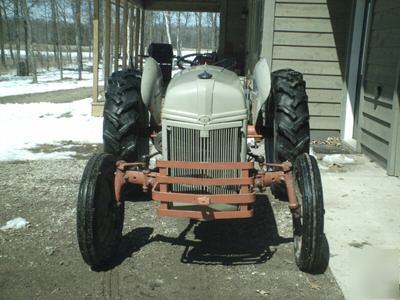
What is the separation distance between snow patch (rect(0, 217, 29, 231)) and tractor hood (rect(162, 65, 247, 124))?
175cm

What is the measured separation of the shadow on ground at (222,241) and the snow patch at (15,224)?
3.15 ft

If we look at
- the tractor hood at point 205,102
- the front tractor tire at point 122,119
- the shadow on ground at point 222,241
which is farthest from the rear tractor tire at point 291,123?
the front tractor tire at point 122,119

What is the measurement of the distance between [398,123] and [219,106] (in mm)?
3161

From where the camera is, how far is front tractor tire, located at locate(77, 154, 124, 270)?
329 cm

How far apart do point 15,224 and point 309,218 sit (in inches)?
104

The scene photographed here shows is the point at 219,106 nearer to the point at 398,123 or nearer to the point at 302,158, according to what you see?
the point at 302,158

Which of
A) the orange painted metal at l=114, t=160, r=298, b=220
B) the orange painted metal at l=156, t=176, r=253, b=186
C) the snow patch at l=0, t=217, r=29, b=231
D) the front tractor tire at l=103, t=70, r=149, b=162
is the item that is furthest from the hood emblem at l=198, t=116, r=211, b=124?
the snow patch at l=0, t=217, r=29, b=231

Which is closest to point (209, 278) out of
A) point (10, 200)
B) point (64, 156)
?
point (10, 200)

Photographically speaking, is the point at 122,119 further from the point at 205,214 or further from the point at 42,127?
the point at 42,127

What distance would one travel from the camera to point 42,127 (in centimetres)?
898

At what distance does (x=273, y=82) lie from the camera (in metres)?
4.78

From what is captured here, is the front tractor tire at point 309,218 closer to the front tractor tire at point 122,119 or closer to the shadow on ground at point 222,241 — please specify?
the shadow on ground at point 222,241

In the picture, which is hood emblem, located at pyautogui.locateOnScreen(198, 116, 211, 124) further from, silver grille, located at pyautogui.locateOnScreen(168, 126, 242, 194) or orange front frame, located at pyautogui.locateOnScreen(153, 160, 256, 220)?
orange front frame, located at pyautogui.locateOnScreen(153, 160, 256, 220)

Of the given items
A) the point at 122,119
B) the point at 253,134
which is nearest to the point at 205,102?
the point at 122,119
